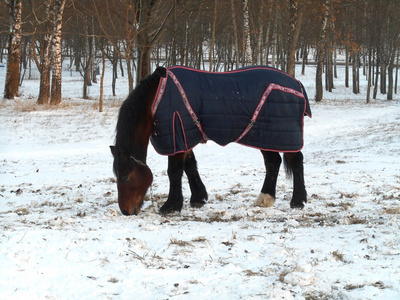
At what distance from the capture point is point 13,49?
2195 cm

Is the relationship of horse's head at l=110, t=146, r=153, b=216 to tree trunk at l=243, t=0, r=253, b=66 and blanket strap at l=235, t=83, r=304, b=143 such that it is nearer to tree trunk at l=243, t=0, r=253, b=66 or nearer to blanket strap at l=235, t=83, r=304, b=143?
blanket strap at l=235, t=83, r=304, b=143

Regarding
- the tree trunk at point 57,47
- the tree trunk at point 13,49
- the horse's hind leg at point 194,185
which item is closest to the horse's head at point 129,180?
the horse's hind leg at point 194,185

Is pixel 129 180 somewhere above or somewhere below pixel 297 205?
above

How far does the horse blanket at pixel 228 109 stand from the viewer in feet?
15.9

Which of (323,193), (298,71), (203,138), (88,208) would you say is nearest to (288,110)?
(203,138)

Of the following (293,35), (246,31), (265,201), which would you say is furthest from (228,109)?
(246,31)

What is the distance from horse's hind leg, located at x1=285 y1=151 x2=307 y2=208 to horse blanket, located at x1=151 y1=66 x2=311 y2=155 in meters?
0.25

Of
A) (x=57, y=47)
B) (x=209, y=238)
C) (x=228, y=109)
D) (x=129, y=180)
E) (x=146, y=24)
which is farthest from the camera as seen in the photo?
(x=57, y=47)

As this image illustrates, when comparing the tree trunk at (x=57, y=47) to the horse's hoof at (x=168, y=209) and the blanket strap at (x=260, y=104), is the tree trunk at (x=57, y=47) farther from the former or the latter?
the blanket strap at (x=260, y=104)

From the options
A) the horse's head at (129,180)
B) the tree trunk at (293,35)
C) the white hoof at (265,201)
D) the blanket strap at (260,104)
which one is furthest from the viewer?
the tree trunk at (293,35)

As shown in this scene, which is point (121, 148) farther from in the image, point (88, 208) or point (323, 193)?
point (323, 193)

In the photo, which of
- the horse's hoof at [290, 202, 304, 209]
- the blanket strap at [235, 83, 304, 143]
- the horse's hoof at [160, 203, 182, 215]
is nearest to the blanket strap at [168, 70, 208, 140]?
the blanket strap at [235, 83, 304, 143]

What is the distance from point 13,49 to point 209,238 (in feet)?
69.6

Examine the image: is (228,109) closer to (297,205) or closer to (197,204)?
(197,204)
